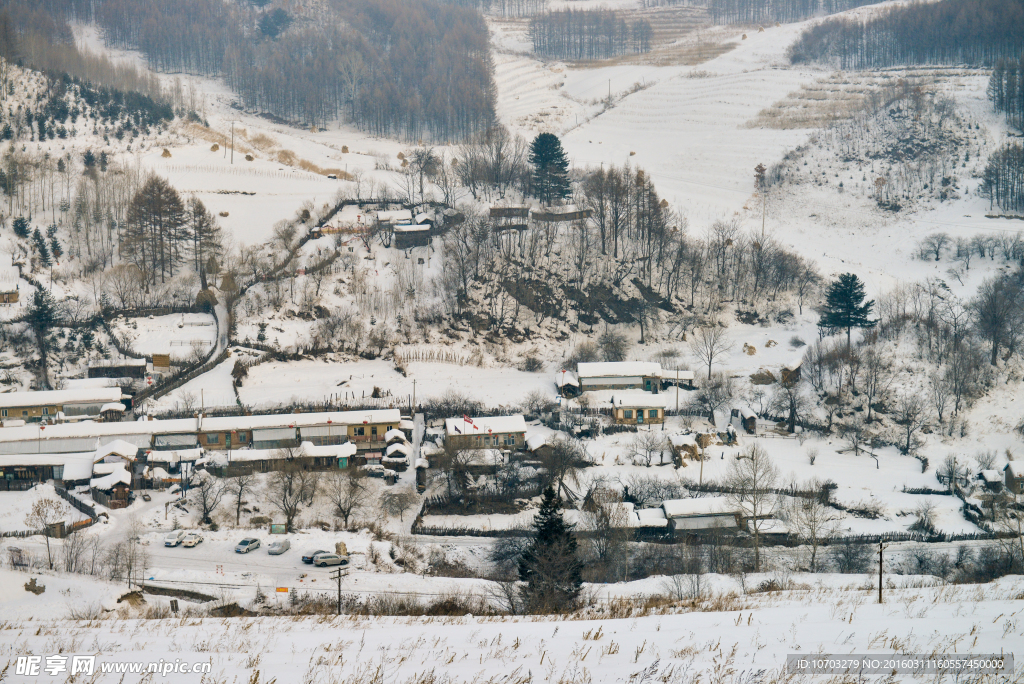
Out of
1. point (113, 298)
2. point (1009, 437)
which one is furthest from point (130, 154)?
point (1009, 437)

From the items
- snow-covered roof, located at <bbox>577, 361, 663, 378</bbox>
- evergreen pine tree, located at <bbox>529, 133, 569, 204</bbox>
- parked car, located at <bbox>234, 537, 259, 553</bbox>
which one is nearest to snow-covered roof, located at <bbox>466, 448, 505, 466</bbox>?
snow-covered roof, located at <bbox>577, 361, 663, 378</bbox>

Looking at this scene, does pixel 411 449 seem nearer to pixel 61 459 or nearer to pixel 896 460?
pixel 61 459

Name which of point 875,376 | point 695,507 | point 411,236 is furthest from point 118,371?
point 875,376

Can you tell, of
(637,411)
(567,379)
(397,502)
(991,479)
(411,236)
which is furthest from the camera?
(411,236)

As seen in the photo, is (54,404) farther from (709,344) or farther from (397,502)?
(709,344)

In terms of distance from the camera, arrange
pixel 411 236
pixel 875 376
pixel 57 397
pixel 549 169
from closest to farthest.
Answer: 1. pixel 57 397
2. pixel 875 376
3. pixel 411 236
4. pixel 549 169

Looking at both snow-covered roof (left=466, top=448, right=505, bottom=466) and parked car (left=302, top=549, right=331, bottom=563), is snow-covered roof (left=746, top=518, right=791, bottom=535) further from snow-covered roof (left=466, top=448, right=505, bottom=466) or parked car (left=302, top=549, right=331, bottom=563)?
parked car (left=302, top=549, right=331, bottom=563)
